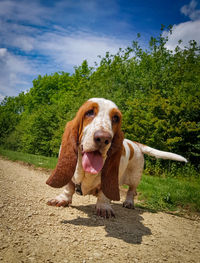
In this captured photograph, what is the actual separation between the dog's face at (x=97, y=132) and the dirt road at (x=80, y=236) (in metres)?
0.71

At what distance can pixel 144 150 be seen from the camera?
4.25 meters

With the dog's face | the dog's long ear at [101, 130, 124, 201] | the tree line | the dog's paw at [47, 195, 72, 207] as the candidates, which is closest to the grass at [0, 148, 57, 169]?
the tree line

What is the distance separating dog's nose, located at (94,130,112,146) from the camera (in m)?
2.17

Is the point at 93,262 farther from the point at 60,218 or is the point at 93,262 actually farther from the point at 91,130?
the point at 91,130

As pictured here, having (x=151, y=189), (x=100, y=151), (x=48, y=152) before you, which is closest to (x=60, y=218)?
(x=100, y=151)

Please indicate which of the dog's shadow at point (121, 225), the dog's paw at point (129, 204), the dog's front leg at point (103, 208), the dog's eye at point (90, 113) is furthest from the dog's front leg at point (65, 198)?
the dog's paw at point (129, 204)

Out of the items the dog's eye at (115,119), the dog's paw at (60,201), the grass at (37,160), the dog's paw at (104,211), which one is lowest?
the grass at (37,160)

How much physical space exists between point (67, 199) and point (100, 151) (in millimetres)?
1208

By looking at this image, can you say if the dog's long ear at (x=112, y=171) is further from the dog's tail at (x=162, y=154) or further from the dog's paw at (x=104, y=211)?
the dog's tail at (x=162, y=154)

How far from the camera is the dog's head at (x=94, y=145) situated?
2301 millimetres

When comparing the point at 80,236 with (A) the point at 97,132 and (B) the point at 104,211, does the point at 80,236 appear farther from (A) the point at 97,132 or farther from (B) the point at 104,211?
(A) the point at 97,132

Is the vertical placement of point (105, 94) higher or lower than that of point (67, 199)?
higher

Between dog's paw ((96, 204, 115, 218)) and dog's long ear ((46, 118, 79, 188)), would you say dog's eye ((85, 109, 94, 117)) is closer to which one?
dog's long ear ((46, 118, 79, 188))

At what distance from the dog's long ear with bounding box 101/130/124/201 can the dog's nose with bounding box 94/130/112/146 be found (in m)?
0.52
